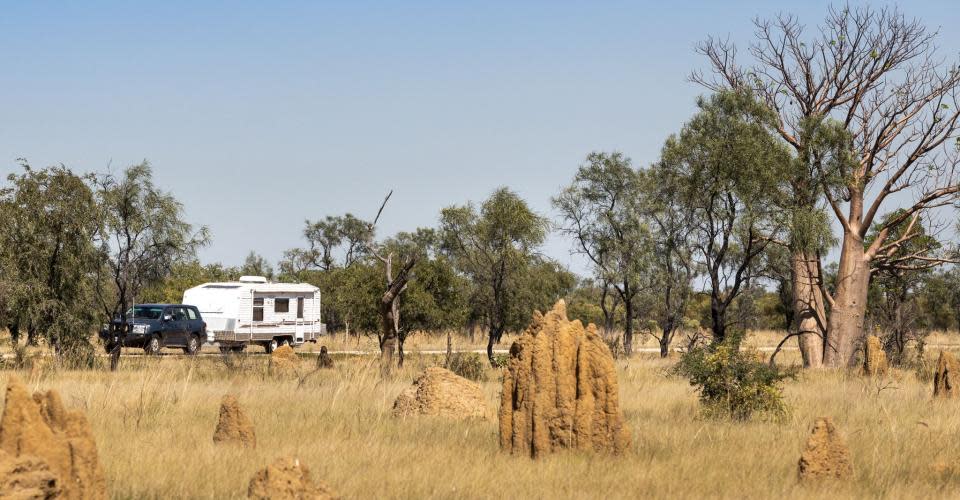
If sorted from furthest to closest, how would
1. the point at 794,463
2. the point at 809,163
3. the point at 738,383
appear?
the point at 809,163 < the point at 738,383 < the point at 794,463

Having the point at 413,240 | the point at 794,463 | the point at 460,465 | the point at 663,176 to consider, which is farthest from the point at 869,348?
the point at 413,240

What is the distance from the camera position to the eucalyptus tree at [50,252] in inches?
977

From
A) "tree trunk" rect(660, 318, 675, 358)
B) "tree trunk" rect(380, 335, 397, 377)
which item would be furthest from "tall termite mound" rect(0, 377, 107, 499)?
"tree trunk" rect(660, 318, 675, 358)

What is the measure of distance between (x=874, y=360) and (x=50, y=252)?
17844 millimetres

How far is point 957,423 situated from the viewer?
14.8 m

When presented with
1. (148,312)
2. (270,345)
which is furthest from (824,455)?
(270,345)

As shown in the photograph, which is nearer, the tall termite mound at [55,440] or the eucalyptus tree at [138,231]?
the tall termite mound at [55,440]

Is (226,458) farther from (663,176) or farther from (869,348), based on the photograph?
(663,176)

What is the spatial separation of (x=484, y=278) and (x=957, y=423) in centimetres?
3101

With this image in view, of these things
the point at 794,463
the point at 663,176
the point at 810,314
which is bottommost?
the point at 794,463

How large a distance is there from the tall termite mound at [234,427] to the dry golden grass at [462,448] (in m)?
0.19

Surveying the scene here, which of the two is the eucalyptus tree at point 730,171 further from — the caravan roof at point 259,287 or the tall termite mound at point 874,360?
the caravan roof at point 259,287

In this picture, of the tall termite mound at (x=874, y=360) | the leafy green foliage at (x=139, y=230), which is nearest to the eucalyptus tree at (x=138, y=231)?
the leafy green foliage at (x=139, y=230)

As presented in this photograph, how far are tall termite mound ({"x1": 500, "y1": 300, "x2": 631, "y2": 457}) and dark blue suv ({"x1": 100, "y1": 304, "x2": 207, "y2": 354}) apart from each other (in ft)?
84.7
